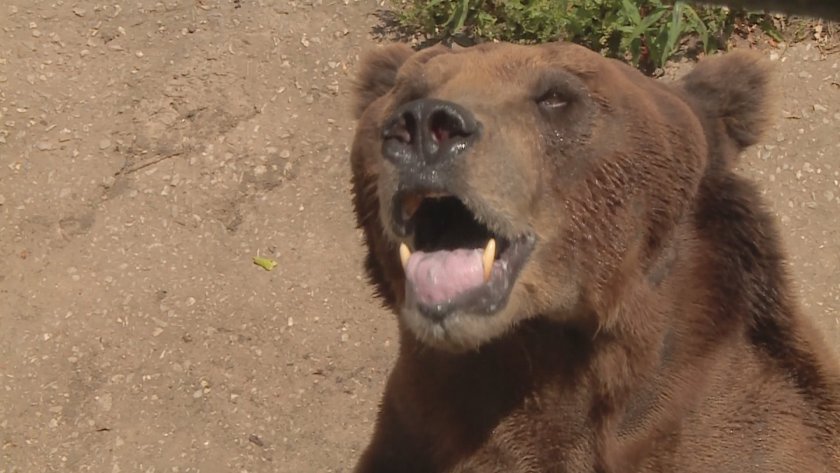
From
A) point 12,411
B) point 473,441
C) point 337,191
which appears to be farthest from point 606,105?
point 12,411

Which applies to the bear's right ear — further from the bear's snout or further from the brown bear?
the bear's snout

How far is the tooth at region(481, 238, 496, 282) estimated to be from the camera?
8.18 feet

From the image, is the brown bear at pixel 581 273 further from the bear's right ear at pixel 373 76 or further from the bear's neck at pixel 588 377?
the bear's right ear at pixel 373 76

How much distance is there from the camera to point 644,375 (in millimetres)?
2846

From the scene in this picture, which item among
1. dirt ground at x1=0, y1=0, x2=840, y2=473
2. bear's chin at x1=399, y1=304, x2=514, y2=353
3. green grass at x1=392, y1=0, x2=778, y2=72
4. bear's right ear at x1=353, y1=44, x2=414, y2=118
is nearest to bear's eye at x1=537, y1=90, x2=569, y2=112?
bear's chin at x1=399, y1=304, x2=514, y2=353

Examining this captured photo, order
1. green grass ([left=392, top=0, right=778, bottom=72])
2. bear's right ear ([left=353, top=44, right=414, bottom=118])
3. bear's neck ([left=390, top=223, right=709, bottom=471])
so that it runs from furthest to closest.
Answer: green grass ([left=392, top=0, right=778, bottom=72]) → bear's right ear ([left=353, top=44, right=414, bottom=118]) → bear's neck ([left=390, top=223, right=709, bottom=471])

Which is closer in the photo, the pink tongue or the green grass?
the pink tongue

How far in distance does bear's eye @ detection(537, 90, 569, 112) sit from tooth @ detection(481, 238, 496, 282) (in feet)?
1.30

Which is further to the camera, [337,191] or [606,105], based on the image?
[337,191]

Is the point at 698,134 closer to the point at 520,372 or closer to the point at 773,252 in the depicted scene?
the point at 773,252

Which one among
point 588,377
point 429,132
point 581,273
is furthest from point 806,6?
point 588,377

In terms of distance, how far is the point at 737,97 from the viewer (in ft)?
9.96

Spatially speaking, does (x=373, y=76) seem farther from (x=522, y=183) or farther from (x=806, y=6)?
(x=806, y=6)

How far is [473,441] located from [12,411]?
2.62 meters
